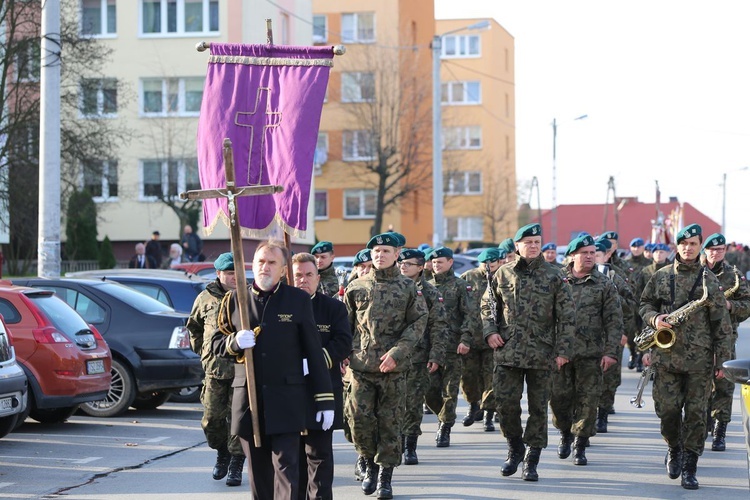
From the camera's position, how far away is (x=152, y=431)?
13.6 meters

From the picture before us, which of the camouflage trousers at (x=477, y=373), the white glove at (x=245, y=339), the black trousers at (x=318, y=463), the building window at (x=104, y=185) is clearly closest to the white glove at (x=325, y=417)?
the black trousers at (x=318, y=463)

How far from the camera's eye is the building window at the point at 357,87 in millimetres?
55750

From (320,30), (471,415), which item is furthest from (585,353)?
(320,30)

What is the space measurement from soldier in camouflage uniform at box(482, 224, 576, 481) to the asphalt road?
0.40 meters

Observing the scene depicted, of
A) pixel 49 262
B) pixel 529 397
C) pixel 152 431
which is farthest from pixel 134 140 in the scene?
pixel 529 397

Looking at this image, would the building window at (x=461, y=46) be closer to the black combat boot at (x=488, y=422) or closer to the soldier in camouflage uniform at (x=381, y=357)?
the black combat boot at (x=488, y=422)

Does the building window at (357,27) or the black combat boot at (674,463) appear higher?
the building window at (357,27)

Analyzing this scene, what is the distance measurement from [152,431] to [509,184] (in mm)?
64967

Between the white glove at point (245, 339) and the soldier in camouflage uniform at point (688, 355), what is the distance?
14.7ft

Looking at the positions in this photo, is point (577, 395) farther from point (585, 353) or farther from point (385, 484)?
point (385, 484)

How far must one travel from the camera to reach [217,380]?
10.1 metres

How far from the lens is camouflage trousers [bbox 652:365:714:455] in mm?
10148

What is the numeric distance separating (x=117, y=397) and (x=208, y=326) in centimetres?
474

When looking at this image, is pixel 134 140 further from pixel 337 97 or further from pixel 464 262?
pixel 464 262
